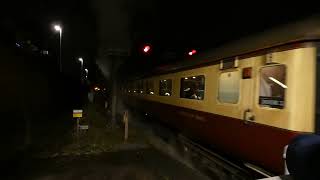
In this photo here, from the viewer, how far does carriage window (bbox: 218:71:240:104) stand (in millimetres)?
6027

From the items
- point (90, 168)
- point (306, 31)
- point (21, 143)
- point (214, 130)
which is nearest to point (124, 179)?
point (90, 168)

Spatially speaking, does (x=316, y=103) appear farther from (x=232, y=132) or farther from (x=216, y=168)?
(x=216, y=168)

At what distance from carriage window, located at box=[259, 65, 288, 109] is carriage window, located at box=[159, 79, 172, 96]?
5046 mm

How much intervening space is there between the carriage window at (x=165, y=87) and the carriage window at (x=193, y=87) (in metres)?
1.23

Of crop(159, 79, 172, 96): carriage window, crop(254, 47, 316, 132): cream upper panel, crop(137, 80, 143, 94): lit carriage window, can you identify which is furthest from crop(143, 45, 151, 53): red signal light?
crop(254, 47, 316, 132): cream upper panel

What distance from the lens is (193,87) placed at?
8172 millimetres

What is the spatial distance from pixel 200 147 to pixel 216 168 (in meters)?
1.17

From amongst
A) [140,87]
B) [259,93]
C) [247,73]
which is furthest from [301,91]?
[140,87]

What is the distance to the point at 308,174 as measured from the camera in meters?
2.23

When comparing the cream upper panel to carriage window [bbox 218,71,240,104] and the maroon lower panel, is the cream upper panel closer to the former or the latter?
the maroon lower panel

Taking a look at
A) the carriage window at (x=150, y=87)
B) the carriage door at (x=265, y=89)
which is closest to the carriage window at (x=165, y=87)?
the carriage window at (x=150, y=87)

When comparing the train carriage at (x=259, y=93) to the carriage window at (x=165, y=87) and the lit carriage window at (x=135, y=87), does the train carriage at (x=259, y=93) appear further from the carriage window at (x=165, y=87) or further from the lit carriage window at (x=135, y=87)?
the lit carriage window at (x=135, y=87)

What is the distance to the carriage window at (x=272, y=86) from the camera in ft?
15.9

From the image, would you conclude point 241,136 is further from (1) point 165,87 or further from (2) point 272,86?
(1) point 165,87
